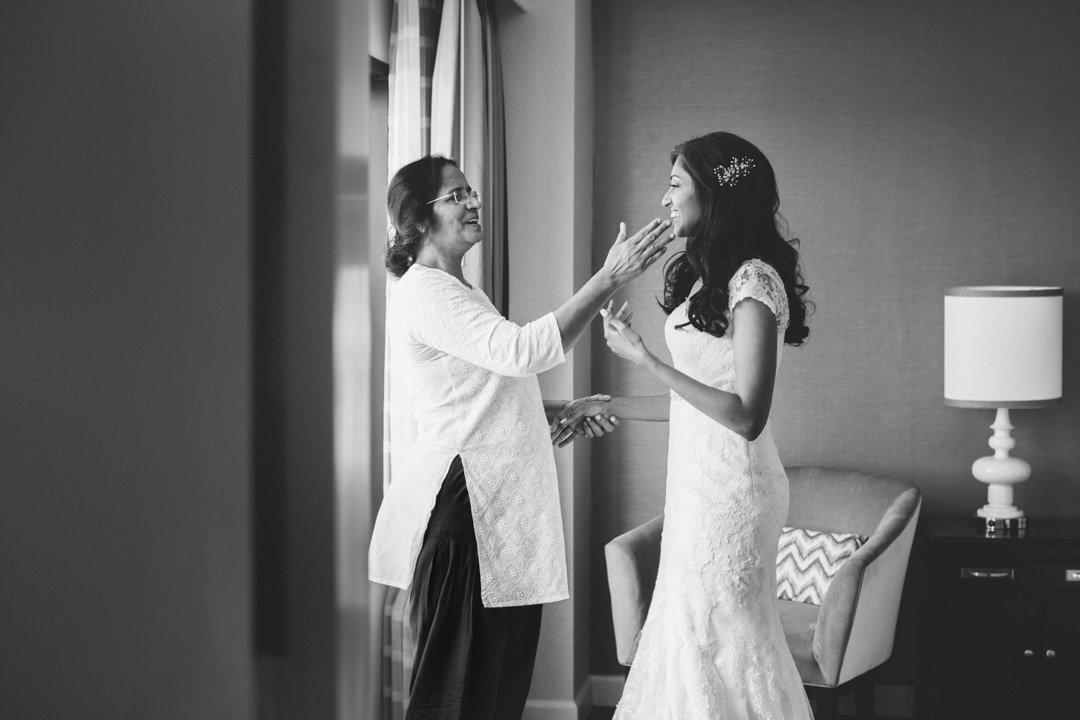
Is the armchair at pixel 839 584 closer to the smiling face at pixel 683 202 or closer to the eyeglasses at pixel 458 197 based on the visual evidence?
the smiling face at pixel 683 202

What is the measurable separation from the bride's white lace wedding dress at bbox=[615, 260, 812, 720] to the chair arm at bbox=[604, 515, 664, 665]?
1014 mm

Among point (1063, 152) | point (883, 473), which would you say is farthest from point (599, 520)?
point (1063, 152)

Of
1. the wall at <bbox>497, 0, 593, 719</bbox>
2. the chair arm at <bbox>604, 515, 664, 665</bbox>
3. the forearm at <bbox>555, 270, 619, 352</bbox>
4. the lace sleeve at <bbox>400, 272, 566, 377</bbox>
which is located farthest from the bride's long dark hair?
the wall at <bbox>497, 0, 593, 719</bbox>

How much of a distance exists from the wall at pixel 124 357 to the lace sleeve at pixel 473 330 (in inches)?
66.8

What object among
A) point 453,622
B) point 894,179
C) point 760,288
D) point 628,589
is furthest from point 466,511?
point 894,179

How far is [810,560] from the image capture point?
3379 mm

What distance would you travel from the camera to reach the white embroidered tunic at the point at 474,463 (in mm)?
2047

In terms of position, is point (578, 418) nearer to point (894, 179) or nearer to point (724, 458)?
point (724, 458)

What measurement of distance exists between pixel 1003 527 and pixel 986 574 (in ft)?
0.70

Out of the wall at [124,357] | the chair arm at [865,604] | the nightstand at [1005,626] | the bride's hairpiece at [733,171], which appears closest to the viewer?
the wall at [124,357]

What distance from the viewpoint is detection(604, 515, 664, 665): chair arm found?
311 cm

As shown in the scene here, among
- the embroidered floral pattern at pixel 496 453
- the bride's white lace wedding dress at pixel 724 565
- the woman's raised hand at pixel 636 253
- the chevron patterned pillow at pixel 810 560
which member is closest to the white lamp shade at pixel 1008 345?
the chevron patterned pillow at pixel 810 560

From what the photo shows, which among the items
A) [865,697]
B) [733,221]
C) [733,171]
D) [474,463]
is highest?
[733,171]

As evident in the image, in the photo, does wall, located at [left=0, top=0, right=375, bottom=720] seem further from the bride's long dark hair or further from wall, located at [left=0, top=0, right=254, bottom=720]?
the bride's long dark hair
